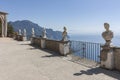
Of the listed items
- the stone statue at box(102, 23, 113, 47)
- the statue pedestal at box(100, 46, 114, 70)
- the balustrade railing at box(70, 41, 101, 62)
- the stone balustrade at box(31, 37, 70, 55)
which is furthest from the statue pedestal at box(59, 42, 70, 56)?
the stone statue at box(102, 23, 113, 47)

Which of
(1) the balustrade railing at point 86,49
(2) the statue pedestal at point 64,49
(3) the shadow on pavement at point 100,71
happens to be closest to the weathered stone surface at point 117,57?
(3) the shadow on pavement at point 100,71

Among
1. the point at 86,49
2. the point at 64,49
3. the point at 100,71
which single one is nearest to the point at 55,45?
the point at 64,49

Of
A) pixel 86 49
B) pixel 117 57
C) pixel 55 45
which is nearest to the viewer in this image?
pixel 117 57

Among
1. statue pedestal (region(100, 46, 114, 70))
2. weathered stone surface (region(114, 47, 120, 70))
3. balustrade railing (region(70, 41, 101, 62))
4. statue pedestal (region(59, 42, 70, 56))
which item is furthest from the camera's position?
statue pedestal (region(59, 42, 70, 56))

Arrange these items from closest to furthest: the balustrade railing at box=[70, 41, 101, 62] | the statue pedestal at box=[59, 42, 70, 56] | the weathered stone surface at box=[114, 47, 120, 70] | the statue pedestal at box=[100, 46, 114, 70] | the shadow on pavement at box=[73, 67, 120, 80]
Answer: the shadow on pavement at box=[73, 67, 120, 80], the weathered stone surface at box=[114, 47, 120, 70], the statue pedestal at box=[100, 46, 114, 70], the balustrade railing at box=[70, 41, 101, 62], the statue pedestal at box=[59, 42, 70, 56]

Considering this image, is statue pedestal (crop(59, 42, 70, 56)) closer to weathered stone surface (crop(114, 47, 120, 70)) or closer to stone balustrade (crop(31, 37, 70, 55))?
stone balustrade (crop(31, 37, 70, 55))

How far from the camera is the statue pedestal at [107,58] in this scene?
8.38 metres

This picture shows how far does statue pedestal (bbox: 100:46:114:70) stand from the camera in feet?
27.5

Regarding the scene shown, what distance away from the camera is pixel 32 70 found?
8.23m

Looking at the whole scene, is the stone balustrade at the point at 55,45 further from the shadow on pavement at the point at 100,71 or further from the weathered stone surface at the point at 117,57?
the weathered stone surface at the point at 117,57

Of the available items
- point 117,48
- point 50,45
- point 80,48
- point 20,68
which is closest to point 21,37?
point 50,45

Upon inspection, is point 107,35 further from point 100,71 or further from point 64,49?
point 64,49

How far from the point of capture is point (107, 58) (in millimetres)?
8523

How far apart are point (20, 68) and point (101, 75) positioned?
3857 mm
